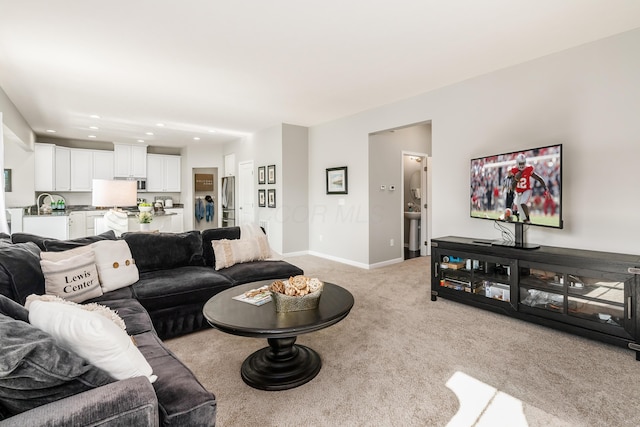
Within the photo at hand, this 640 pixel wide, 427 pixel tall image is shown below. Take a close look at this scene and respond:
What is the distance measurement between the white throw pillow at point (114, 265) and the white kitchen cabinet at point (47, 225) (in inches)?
161

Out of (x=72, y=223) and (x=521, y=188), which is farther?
(x=72, y=223)

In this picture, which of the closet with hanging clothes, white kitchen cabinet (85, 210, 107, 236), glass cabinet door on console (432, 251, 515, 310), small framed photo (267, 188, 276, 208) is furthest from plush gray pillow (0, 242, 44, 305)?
the closet with hanging clothes

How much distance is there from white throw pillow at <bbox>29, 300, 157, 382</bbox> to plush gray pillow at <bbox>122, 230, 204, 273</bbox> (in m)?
1.96

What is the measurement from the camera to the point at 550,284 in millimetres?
2820

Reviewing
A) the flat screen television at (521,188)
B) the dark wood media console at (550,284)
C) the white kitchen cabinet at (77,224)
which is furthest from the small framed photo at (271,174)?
the white kitchen cabinet at (77,224)

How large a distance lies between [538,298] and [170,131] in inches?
275

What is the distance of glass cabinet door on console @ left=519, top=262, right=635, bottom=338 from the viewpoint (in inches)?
96.1

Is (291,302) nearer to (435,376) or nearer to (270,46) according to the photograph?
(435,376)

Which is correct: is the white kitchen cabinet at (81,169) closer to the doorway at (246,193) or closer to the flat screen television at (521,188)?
the doorway at (246,193)

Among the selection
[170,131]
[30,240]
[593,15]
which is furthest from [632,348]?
[170,131]

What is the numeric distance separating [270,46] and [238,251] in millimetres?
2073

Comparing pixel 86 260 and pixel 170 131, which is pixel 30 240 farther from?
pixel 170 131

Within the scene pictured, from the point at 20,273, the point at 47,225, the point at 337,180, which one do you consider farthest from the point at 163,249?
the point at 47,225

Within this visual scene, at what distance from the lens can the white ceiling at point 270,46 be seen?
8.00 ft
